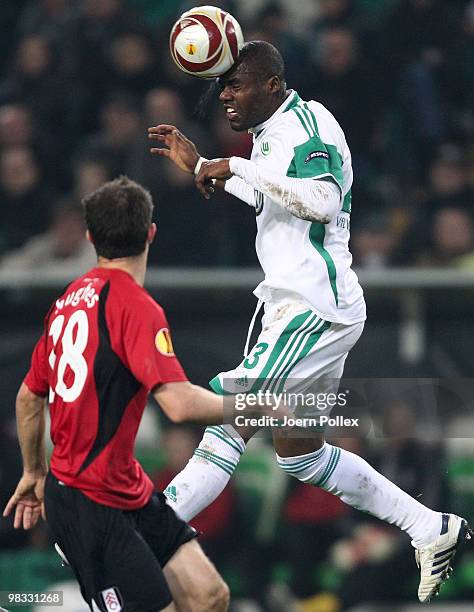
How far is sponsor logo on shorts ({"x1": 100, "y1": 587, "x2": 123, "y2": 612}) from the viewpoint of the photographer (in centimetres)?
499

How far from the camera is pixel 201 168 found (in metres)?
5.99

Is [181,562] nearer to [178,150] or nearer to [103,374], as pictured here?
[103,374]

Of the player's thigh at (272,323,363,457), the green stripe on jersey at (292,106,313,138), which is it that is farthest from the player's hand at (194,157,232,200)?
the player's thigh at (272,323,363,457)

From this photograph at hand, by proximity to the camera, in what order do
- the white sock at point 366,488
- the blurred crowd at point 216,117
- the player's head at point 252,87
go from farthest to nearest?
the blurred crowd at point 216,117 → the white sock at point 366,488 → the player's head at point 252,87

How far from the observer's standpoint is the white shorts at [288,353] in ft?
19.7

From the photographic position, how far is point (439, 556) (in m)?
6.17

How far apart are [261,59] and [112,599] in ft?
8.02

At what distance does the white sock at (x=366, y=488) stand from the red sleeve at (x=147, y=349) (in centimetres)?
148

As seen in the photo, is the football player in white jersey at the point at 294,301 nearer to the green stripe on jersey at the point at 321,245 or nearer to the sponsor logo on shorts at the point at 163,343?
the green stripe on jersey at the point at 321,245

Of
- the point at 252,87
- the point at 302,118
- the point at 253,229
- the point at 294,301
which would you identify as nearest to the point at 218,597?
the point at 294,301

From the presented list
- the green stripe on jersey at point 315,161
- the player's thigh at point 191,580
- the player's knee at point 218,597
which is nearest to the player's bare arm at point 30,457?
the player's thigh at point 191,580

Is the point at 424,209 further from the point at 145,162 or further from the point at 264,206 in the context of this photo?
the point at 264,206

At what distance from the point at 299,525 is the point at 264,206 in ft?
12.1

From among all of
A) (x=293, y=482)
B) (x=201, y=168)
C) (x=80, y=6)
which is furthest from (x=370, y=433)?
(x=80, y=6)
